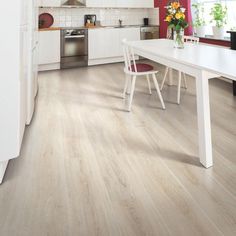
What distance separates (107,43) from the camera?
628 cm

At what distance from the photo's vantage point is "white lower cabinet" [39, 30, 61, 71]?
541 centimetres

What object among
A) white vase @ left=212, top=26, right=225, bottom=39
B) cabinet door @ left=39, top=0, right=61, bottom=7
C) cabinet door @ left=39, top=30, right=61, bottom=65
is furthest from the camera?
cabinet door @ left=39, top=0, right=61, bottom=7

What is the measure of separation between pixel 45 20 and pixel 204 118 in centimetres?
493

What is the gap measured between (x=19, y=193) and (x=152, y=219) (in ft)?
2.76

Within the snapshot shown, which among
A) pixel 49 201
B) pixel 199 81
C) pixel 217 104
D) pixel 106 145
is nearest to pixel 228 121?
pixel 217 104

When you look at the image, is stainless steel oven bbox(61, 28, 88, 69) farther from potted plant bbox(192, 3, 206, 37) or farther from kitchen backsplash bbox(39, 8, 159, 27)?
potted plant bbox(192, 3, 206, 37)

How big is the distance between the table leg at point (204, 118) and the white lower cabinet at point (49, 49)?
423 centimetres

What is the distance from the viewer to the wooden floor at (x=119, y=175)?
143 cm

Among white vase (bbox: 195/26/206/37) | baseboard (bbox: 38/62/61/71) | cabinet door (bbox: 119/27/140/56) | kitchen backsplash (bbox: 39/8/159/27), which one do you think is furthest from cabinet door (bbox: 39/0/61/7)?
white vase (bbox: 195/26/206/37)

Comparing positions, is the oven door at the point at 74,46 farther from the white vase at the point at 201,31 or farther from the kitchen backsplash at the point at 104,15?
the white vase at the point at 201,31

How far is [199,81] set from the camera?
190 centimetres

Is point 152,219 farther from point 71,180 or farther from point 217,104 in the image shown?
point 217,104

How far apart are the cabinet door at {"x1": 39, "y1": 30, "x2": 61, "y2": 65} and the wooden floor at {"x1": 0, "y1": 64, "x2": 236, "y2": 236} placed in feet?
7.76

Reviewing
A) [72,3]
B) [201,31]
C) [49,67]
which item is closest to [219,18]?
[201,31]
